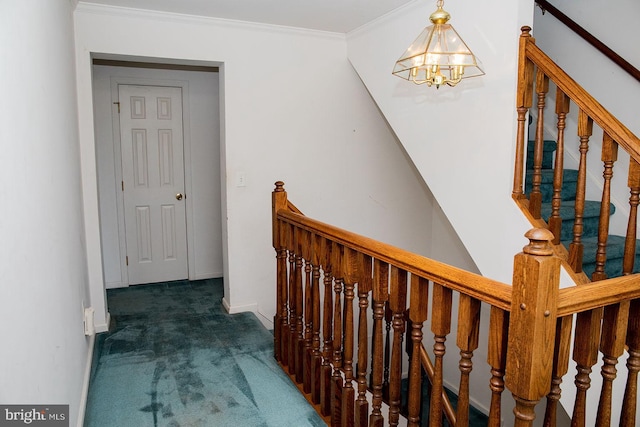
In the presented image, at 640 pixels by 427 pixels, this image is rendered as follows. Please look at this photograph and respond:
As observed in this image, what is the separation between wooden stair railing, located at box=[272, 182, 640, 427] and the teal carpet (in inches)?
11.3

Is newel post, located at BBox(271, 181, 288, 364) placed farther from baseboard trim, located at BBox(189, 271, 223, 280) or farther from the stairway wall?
baseboard trim, located at BBox(189, 271, 223, 280)

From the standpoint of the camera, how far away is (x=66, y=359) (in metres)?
1.78

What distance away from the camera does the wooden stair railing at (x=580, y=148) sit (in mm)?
1988

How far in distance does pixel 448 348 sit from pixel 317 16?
3.10 metres

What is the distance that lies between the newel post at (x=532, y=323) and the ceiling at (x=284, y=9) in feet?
7.92

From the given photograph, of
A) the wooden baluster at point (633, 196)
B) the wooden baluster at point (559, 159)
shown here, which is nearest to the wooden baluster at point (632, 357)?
the wooden baluster at point (633, 196)

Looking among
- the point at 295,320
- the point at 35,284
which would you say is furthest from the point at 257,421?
the point at 35,284

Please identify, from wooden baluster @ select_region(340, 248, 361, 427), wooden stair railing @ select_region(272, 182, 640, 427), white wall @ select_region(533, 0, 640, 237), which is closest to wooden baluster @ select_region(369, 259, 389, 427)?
wooden stair railing @ select_region(272, 182, 640, 427)

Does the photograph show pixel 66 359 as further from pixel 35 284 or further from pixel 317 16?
pixel 317 16

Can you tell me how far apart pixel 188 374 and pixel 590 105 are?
94.7 inches

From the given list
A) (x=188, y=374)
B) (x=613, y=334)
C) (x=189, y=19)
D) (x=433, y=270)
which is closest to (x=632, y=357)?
(x=613, y=334)

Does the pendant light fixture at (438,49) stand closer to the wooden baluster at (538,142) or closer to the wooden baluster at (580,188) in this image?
the wooden baluster at (538,142)

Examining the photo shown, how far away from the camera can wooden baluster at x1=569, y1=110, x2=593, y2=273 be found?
211cm

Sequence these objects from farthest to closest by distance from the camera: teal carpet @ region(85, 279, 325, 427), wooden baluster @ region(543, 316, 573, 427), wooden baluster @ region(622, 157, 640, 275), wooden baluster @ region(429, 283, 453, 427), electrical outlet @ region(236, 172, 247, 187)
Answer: electrical outlet @ region(236, 172, 247, 187) → teal carpet @ region(85, 279, 325, 427) → wooden baluster @ region(622, 157, 640, 275) → wooden baluster @ region(429, 283, 453, 427) → wooden baluster @ region(543, 316, 573, 427)
